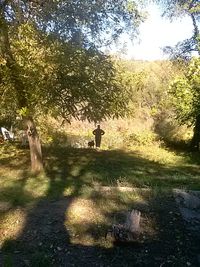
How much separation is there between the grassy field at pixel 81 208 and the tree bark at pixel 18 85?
0.55 m

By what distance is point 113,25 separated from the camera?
43.2ft

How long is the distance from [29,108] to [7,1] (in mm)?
3127

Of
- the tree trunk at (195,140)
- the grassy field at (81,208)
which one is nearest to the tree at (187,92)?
the grassy field at (81,208)

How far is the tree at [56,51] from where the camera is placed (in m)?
12.4

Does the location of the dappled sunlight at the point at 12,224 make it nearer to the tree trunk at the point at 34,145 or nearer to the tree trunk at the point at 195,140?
the tree trunk at the point at 34,145

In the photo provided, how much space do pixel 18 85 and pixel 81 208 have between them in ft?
17.0

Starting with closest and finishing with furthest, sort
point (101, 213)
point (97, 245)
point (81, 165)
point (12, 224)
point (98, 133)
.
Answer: point (97, 245) < point (12, 224) < point (101, 213) < point (81, 165) < point (98, 133)

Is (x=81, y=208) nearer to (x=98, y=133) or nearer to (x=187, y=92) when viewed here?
(x=187, y=92)

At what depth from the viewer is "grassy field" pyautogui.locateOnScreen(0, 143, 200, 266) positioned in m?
7.25

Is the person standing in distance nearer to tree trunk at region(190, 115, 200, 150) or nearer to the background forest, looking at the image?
the background forest

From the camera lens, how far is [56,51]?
43.2 feet

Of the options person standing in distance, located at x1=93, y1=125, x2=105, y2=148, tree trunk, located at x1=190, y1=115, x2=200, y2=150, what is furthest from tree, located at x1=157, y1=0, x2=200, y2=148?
person standing in distance, located at x1=93, y1=125, x2=105, y2=148

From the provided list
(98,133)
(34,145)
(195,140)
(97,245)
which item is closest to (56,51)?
(34,145)

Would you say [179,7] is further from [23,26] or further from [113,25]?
[23,26]
